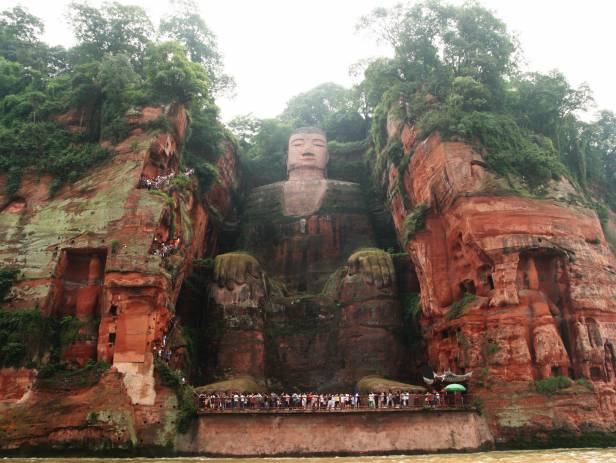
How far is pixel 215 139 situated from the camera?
118 ft

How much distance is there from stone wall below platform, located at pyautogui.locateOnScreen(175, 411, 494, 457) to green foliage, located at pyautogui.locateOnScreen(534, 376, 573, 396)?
131 inches

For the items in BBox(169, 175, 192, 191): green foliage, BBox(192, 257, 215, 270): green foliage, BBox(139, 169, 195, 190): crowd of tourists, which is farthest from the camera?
BBox(192, 257, 215, 270): green foliage

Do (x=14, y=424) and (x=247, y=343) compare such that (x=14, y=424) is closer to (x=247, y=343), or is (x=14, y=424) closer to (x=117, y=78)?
(x=247, y=343)

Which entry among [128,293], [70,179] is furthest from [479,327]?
[70,179]

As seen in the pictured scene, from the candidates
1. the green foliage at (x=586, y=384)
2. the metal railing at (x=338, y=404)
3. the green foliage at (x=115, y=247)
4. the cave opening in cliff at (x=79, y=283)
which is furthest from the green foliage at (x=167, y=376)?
the green foliage at (x=586, y=384)

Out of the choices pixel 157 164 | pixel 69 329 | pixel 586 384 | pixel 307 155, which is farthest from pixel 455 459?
pixel 307 155

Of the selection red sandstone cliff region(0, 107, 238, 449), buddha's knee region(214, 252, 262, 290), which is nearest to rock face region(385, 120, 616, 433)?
buddha's knee region(214, 252, 262, 290)

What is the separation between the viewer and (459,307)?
25.6 m

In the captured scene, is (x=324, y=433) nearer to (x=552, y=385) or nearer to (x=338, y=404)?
(x=338, y=404)

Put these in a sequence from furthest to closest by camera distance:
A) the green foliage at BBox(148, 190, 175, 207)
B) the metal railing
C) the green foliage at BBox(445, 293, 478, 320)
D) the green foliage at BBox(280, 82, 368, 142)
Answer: the green foliage at BBox(280, 82, 368, 142) → the green foliage at BBox(148, 190, 175, 207) → the green foliage at BBox(445, 293, 478, 320) → the metal railing

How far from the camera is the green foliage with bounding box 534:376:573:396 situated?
22594mm

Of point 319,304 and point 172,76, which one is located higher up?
point 172,76

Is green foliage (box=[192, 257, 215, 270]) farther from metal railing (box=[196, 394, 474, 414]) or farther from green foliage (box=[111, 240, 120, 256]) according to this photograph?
metal railing (box=[196, 394, 474, 414])

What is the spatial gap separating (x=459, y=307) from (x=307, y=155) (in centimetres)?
2102
